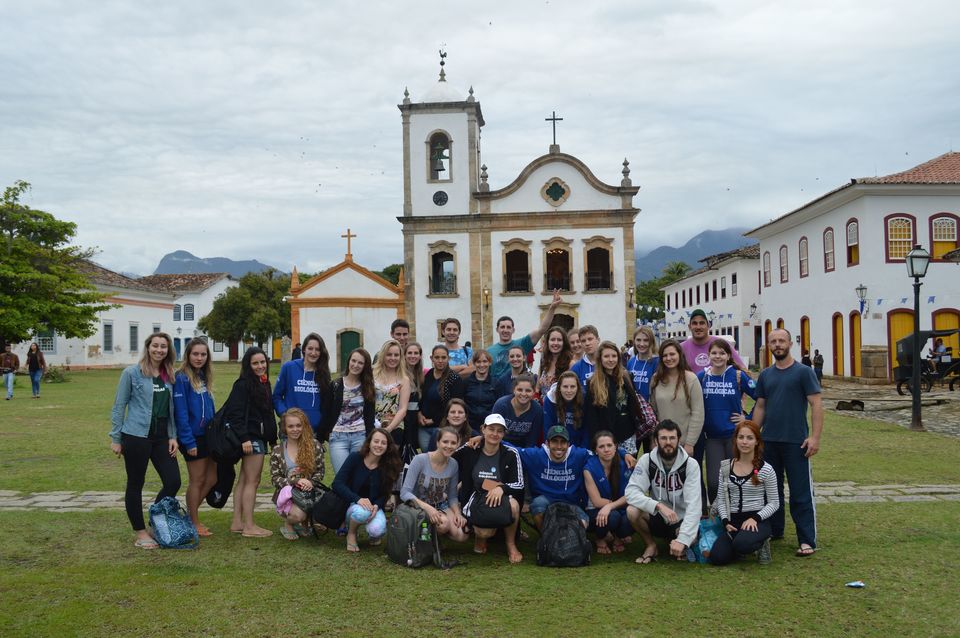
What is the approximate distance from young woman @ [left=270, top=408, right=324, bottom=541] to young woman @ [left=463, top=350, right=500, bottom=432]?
52.4 inches

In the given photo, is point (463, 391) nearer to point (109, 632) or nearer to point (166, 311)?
point (109, 632)

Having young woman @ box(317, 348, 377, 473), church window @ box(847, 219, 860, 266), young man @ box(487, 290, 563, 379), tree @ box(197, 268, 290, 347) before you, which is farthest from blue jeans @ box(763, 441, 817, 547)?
tree @ box(197, 268, 290, 347)

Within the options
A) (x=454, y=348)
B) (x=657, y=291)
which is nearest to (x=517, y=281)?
(x=454, y=348)

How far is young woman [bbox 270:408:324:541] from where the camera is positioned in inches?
232

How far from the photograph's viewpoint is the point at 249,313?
44156mm

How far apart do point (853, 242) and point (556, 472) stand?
2237 cm

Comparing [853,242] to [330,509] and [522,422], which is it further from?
[330,509]

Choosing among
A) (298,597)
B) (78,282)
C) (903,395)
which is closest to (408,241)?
(78,282)

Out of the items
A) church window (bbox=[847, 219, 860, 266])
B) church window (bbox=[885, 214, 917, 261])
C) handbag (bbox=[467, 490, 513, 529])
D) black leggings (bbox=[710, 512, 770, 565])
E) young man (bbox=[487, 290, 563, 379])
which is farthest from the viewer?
church window (bbox=[847, 219, 860, 266])

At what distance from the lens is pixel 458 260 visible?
30.9 metres

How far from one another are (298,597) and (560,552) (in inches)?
67.5

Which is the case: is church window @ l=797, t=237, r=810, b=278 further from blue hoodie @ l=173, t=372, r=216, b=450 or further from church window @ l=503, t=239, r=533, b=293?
blue hoodie @ l=173, t=372, r=216, b=450

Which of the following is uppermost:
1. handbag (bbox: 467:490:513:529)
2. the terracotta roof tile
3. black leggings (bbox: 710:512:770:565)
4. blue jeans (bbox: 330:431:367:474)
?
the terracotta roof tile

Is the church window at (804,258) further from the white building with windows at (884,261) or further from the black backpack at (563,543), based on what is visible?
the black backpack at (563,543)
